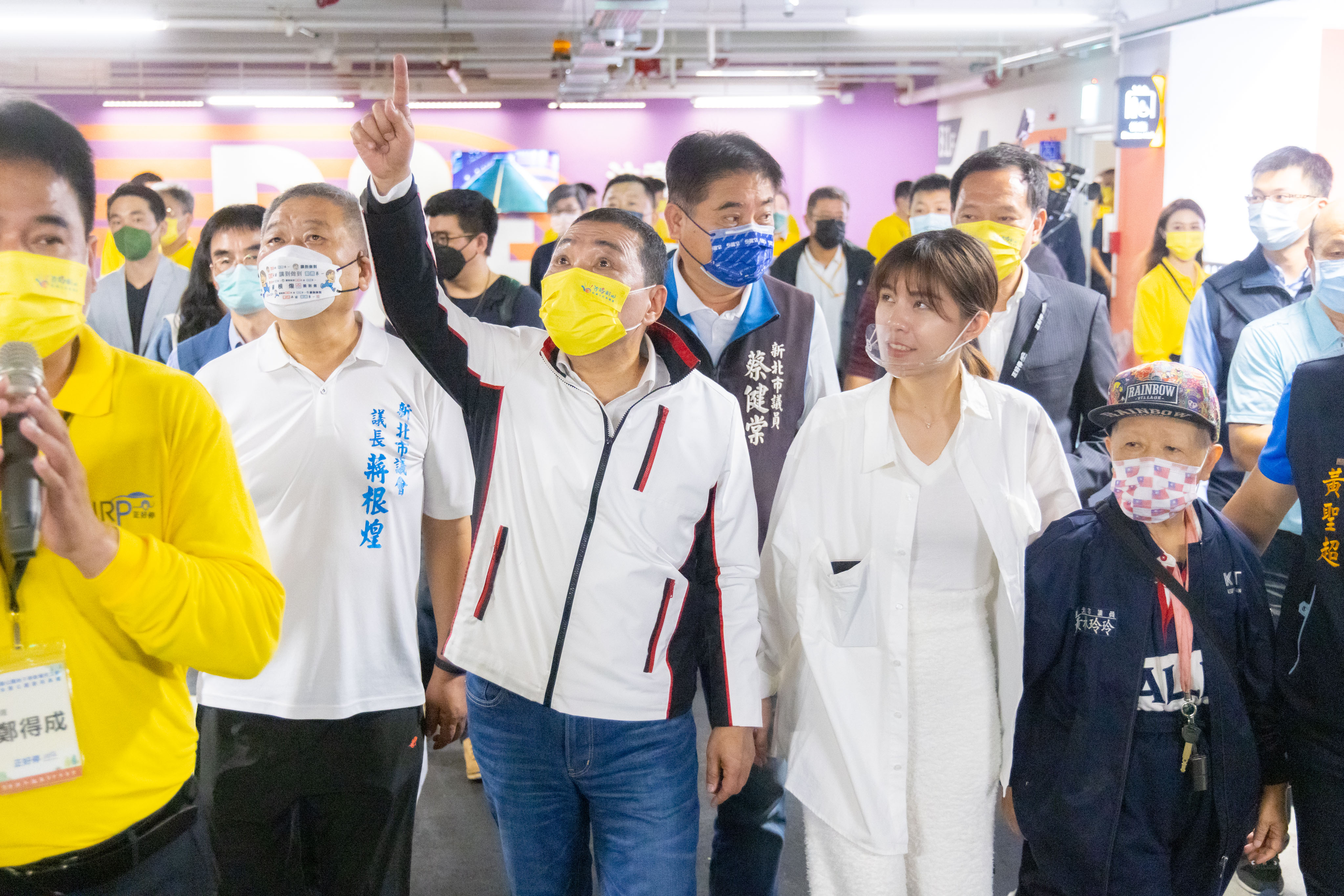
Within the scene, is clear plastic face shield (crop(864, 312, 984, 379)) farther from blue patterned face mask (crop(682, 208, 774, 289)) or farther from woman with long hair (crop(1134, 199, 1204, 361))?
woman with long hair (crop(1134, 199, 1204, 361))

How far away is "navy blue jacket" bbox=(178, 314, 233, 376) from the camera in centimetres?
291

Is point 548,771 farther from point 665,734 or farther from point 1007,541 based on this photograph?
point 1007,541

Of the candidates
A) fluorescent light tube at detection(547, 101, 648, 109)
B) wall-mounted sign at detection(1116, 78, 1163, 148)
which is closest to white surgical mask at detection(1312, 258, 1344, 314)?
wall-mounted sign at detection(1116, 78, 1163, 148)

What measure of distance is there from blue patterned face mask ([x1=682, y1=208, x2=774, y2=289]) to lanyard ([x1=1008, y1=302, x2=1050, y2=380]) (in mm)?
682

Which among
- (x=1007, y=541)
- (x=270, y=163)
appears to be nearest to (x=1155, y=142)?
(x=1007, y=541)

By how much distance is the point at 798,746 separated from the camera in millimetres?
2064

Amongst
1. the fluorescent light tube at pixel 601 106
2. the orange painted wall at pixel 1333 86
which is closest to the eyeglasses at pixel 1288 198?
the orange painted wall at pixel 1333 86

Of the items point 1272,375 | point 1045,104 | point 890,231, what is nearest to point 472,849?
point 1272,375

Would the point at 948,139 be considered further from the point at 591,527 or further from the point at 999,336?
the point at 591,527

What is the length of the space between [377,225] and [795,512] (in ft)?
3.24

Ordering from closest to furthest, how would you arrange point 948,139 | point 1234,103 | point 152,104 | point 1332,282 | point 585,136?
point 1332,282
point 1234,103
point 152,104
point 948,139
point 585,136

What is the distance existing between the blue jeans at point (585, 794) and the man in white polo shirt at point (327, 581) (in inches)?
9.1

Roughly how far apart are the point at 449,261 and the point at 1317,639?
3189mm

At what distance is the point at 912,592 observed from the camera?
200 centimetres
